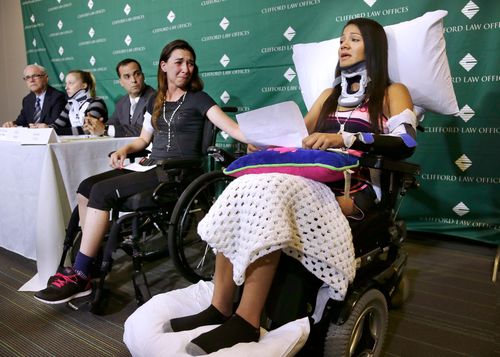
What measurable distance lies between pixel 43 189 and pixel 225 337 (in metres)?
1.20

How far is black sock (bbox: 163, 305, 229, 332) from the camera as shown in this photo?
1.06m

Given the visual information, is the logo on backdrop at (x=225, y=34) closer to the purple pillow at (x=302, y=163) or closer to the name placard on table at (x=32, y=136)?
the name placard on table at (x=32, y=136)

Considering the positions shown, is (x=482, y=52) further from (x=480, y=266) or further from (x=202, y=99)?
(x=202, y=99)

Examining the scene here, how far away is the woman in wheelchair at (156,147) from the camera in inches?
62.6

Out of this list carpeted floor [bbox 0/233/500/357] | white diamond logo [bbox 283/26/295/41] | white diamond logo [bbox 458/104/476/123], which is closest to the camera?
carpeted floor [bbox 0/233/500/357]

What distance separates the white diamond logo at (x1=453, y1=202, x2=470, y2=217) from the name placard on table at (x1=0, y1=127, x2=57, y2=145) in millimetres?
2178

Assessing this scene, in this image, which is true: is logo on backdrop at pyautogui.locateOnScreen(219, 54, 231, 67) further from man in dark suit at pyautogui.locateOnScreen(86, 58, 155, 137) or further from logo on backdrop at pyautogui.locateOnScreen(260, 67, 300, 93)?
man in dark suit at pyautogui.locateOnScreen(86, 58, 155, 137)

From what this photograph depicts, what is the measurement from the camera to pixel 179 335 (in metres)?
0.98

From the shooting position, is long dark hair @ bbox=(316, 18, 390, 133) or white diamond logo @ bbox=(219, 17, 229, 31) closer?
long dark hair @ bbox=(316, 18, 390, 133)

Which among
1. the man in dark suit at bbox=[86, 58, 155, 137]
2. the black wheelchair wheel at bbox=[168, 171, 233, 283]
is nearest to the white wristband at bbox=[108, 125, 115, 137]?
the man in dark suit at bbox=[86, 58, 155, 137]

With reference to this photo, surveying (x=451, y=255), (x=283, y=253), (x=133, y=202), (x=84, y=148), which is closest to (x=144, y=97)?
(x=84, y=148)

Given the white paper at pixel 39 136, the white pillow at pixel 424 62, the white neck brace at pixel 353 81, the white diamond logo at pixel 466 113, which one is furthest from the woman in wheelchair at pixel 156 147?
the white diamond logo at pixel 466 113

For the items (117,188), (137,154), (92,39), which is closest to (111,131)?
(137,154)

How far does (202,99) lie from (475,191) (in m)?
1.61
